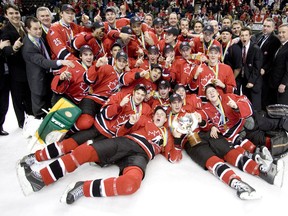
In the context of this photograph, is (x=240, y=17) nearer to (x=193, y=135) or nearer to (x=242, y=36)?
(x=242, y=36)

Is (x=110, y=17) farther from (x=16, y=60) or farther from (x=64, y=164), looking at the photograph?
(x=64, y=164)

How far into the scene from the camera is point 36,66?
3414 mm

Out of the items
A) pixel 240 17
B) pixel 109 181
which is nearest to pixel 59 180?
pixel 109 181

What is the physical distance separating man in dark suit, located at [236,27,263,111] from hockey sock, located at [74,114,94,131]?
2.25 metres

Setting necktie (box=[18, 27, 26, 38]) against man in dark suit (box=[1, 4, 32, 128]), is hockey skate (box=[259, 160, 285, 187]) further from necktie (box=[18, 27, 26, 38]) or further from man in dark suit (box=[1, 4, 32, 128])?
necktie (box=[18, 27, 26, 38])

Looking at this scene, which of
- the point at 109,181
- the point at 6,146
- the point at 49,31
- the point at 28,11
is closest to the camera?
the point at 109,181

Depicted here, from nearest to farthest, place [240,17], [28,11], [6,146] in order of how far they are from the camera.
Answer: [6,146] < [28,11] < [240,17]

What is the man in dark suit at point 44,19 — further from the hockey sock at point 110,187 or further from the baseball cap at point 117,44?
the hockey sock at point 110,187

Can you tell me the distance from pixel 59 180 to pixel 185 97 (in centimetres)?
170

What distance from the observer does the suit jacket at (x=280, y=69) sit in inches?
147

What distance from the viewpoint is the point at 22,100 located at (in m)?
3.72

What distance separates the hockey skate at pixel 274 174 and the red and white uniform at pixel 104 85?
1857mm

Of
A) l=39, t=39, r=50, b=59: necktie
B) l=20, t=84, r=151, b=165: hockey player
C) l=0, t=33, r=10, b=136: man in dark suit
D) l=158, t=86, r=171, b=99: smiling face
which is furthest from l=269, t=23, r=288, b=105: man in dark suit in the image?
l=0, t=33, r=10, b=136: man in dark suit

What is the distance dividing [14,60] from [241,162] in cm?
288
